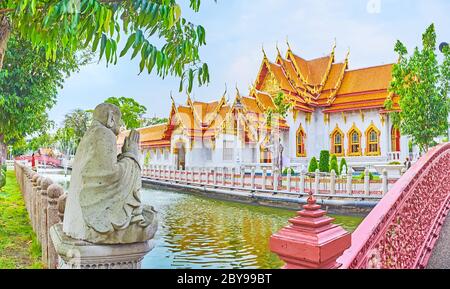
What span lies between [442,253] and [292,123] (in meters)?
7.09

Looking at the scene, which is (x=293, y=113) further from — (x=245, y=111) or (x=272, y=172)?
(x=272, y=172)

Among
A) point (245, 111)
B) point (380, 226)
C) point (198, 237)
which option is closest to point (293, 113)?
point (245, 111)

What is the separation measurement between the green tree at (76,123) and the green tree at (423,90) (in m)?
5.65

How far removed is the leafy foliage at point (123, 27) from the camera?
1.18 meters

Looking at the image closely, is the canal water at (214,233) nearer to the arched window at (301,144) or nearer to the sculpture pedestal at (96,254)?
the sculpture pedestal at (96,254)

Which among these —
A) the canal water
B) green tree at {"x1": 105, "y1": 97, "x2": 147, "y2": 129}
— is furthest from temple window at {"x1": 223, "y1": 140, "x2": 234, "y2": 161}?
green tree at {"x1": 105, "y1": 97, "x2": 147, "y2": 129}

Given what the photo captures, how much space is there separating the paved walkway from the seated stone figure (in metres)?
1.77

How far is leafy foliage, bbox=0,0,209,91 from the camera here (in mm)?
1180

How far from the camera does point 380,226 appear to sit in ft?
4.95

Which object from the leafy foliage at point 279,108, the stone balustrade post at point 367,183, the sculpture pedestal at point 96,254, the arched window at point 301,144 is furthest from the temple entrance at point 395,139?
the sculpture pedestal at point 96,254

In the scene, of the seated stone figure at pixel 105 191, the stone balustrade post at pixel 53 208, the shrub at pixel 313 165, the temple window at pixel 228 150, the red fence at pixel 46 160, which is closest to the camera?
the seated stone figure at pixel 105 191

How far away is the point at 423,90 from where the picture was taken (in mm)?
6945

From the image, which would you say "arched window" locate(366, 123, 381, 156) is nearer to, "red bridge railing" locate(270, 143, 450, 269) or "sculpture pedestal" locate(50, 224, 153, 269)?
"red bridge railing" locate(270, 143, 450, 269)

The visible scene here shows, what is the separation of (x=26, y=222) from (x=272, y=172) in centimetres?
481
